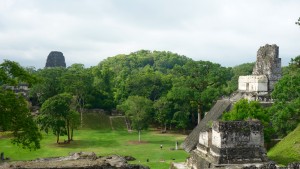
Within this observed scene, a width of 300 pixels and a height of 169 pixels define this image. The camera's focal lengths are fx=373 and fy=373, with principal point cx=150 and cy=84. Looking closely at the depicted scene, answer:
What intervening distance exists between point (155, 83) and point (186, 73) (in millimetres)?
4412

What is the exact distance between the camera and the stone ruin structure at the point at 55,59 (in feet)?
254

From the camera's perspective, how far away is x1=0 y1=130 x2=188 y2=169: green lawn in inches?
1068

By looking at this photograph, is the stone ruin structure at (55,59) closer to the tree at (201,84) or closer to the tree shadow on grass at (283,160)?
the tree at (201,84)

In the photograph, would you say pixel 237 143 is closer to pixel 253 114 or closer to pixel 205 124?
pixel 253 114

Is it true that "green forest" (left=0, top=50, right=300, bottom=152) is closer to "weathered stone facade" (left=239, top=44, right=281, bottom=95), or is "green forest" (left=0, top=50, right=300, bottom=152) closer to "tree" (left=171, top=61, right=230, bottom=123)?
"tree" (left=171, top=61, right=230, bottom=123)

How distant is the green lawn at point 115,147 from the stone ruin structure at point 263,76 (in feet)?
25.8

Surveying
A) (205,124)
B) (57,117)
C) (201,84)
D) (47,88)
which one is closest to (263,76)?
(205,124)

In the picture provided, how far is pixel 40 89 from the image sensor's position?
47844 millimetres

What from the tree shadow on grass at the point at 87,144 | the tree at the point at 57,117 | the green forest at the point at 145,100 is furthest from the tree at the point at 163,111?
the tree at the point at 57,117

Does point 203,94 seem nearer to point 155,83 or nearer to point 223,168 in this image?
point 155,83

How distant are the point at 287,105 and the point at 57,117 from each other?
65.9 ft

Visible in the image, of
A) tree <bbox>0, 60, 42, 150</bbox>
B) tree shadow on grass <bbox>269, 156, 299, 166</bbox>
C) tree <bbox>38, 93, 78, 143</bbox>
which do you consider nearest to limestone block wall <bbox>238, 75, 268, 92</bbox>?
tree shadow on grass <bbox>269, 156, 299, 166</bbox>

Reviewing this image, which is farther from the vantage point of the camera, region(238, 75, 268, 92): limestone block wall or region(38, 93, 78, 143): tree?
region(38, 93, 78, 143): tree

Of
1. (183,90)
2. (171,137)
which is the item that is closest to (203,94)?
(183,90)
